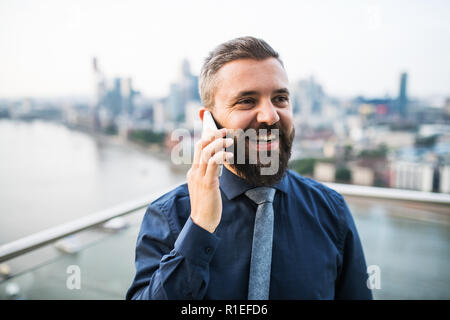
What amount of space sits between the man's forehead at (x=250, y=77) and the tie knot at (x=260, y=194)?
305 mm

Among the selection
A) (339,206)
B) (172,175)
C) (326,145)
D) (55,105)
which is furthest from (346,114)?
(339,206)

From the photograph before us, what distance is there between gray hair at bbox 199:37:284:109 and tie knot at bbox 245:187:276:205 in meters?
0.31

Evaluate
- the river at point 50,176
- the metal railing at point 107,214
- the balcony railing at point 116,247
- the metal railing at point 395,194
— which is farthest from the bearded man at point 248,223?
the river at point 50,176

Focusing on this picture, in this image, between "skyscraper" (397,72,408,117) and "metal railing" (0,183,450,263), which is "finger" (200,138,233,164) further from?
"skyscraper" (397,72,408,117)

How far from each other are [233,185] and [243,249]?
0.65 feet

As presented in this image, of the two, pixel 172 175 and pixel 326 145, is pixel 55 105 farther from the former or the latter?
pixel 326 145

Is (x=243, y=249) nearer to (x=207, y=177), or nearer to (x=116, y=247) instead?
(x=207, y=177)

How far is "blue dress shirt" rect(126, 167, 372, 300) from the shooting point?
75 cm

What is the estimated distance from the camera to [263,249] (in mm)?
880

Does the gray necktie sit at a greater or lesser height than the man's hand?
lesser

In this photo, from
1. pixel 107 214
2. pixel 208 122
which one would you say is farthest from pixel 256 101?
pixel 107 214

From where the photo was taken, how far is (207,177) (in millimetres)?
720

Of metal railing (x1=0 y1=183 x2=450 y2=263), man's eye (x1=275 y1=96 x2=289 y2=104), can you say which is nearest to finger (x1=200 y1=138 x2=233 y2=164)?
man's eye (x1=275 y1=96 x2=289 y2=104)
